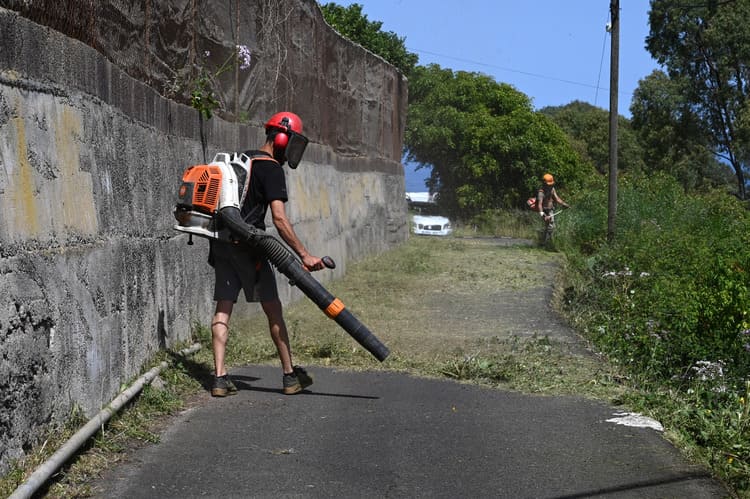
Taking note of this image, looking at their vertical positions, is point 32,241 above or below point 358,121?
below

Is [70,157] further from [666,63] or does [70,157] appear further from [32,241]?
[666,63]

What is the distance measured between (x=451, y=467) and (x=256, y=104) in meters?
6.99

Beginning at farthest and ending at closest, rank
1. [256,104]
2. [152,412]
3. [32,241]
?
[256,104]
[152,412]
[32,241]

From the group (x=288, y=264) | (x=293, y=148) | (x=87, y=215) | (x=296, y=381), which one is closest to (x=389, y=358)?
(x=296, y=381)

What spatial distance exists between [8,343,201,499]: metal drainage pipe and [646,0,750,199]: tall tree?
48154 millimetres

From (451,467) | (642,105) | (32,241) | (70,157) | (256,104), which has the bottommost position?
(451,467)

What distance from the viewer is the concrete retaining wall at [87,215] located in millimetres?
4828

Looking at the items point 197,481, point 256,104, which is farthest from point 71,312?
point 256,104

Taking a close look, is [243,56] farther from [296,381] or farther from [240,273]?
[296,381]

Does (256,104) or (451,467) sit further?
(256,104)

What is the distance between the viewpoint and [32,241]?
5012mm

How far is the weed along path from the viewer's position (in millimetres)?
5207

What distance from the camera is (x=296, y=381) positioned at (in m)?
7.40

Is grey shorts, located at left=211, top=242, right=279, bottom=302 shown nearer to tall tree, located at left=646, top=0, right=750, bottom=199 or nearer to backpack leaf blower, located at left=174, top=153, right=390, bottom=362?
backpack leaf blower, located at left=174, top=153, right=390, bottom=362
